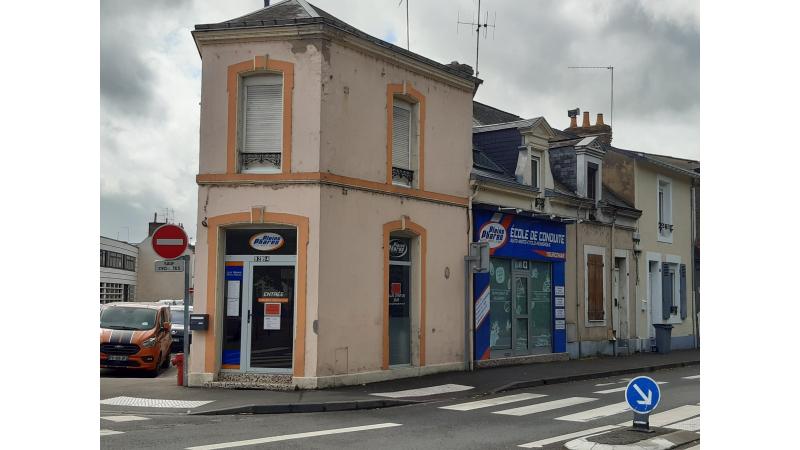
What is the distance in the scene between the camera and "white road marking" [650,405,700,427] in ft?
35.8

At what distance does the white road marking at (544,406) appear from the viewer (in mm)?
12125

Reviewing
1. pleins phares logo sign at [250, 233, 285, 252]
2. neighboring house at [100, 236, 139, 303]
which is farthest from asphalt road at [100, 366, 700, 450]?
neighboring house at [100, 236, 139, 303]

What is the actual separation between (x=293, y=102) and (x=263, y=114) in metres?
0.66

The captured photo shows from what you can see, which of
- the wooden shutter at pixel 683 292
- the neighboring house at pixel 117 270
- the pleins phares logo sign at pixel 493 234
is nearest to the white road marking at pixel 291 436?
the pleins phares logo sign at pixel 493 234

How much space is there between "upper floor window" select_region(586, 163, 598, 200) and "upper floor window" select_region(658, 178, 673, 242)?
190 inches

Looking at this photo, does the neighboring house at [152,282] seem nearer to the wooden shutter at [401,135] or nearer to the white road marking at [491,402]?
the wooden shutter at [401,135]

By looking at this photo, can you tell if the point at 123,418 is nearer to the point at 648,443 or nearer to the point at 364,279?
the point at 364,279

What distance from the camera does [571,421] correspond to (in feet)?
36.7

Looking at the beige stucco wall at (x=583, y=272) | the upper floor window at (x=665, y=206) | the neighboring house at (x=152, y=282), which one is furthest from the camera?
the neighboring house at (x=152, y=282)

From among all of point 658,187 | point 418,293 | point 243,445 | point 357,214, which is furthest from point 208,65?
point 658,187

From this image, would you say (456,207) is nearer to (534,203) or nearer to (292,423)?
(534,203)

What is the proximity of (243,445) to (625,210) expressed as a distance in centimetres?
1838

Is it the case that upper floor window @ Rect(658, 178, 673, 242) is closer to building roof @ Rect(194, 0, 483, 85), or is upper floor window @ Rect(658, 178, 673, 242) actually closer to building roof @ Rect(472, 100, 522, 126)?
building roof @ Rect(472, 100, 522, 126)

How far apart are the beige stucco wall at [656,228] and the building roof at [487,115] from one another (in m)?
4.78
